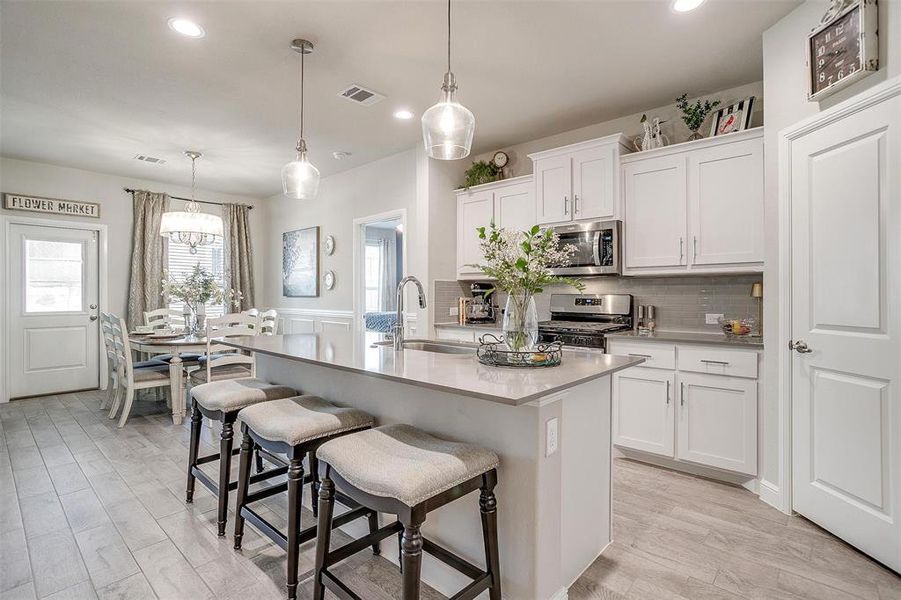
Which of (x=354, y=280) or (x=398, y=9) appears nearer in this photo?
(x=398, y=9)

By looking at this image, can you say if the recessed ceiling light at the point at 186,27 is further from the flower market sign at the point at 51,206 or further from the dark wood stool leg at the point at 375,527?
the flower market sign at the point at 51,206

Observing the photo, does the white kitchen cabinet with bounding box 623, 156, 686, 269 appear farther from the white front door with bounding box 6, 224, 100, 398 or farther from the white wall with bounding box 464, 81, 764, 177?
the white front door with bounding box 6, 224, 100, 398

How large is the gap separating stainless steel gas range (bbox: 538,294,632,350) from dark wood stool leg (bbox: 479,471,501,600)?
74.8 inches

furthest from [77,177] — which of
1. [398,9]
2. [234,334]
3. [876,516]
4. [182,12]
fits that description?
[876,516]

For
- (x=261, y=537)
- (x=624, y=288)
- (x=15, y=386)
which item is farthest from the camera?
(x=15, y=386)

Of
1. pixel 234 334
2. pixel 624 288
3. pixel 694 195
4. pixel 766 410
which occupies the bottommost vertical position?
pixel 766 410

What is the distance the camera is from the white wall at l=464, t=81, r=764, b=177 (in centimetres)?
323

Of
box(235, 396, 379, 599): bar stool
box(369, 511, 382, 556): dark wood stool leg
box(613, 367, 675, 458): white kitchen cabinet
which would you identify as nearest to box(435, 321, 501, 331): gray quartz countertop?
Result: box(613, 367, 675, 458): white kitchen cabinet

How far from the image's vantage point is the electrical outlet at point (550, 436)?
1.58 metres

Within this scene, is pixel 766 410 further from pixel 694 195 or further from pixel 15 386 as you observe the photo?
pixel 15 386

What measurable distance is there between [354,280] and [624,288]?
10.3 feet

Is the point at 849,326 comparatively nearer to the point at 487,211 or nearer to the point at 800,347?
the point at 800,347

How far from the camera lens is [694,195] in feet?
10.5

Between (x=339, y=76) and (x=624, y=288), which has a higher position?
(x=339, y=76)
